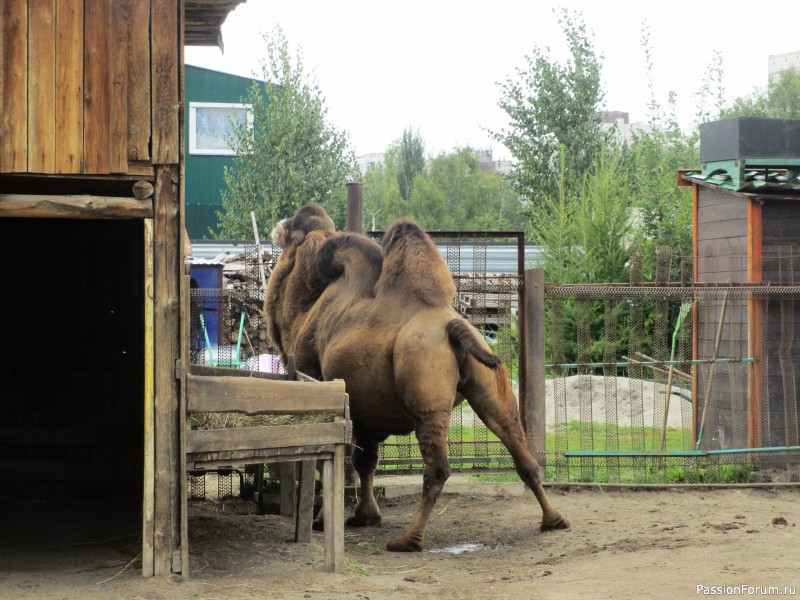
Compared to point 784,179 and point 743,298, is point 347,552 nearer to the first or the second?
point 743,298

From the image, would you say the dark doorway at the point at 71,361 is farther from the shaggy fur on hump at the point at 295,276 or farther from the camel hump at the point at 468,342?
the camel hump at the point at 468,342

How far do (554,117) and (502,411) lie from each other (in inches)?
840

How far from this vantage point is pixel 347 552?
26.1 feet

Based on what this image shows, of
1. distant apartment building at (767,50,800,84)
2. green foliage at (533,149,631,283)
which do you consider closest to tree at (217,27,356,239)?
green foliage at (533,149,631,283)

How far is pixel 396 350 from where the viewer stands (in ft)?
27.0

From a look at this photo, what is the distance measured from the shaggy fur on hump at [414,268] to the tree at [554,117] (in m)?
20.0

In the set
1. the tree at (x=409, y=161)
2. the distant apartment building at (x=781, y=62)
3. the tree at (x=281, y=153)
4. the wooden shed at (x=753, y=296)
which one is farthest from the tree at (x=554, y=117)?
the distant apartment building at (x=781, y=62)

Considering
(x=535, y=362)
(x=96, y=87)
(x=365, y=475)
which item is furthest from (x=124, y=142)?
(x=535, y=362)

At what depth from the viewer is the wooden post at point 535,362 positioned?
1023 centimetres

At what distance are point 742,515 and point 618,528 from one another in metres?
1.09

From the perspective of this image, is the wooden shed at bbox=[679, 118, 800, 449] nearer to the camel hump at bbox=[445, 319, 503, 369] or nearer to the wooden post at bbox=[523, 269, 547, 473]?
the wooden post at bbox=[523, 269, 547, 473]

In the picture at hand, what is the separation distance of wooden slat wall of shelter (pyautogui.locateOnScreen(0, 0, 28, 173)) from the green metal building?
21563mm

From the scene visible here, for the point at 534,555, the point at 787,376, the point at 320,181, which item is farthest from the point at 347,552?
the point at 320,181

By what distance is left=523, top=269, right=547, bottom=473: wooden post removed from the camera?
33.6ft
